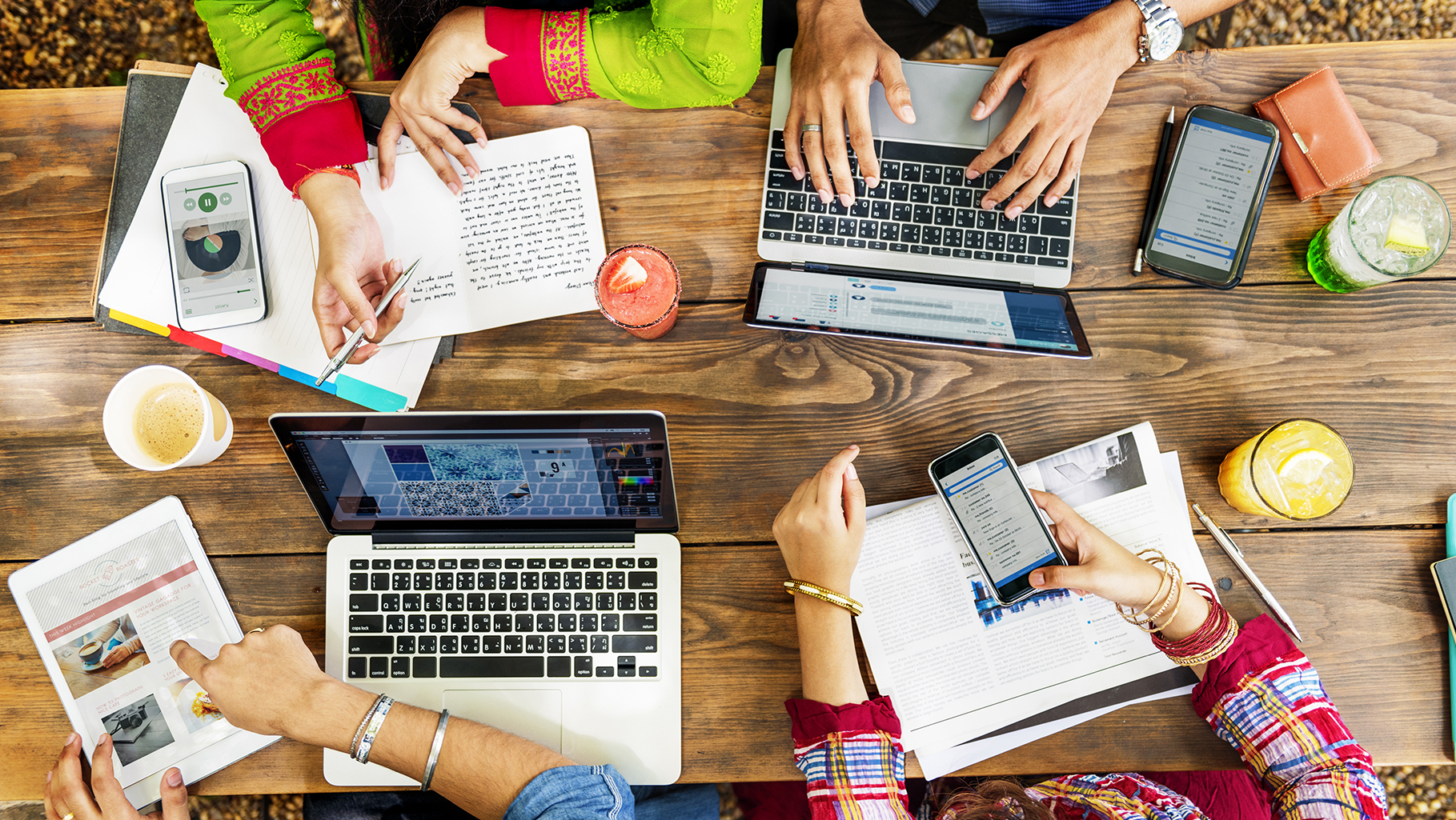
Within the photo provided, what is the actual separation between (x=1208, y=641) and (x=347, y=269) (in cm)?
114

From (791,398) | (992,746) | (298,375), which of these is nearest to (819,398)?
(791,398)

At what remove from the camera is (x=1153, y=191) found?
96cm

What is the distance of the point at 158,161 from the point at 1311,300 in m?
1.55

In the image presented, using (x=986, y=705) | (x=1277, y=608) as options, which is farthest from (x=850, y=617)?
(x=1277, y=608)

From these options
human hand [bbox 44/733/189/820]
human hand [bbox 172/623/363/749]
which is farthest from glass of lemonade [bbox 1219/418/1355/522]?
human hand [bbox 44/733/189/820]

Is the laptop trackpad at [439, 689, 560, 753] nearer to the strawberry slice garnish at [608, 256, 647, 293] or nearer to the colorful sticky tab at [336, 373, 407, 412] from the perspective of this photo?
the colorful sticky tab at [336, 373, 407, 412]

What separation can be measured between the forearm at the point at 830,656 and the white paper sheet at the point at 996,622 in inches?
1.8

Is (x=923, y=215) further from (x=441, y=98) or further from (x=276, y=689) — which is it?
(x=276, y=689)

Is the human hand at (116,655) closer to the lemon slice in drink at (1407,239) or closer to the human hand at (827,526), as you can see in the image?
the human hand at (827,526)

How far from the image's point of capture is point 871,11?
1.34 m

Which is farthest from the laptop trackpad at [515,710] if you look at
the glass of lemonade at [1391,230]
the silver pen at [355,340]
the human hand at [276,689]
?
the glass of lemonade at [1391,230]

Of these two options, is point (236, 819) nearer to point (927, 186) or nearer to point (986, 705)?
point (986, 705)

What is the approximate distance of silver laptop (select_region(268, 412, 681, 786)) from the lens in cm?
91

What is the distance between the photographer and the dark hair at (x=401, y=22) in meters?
0.97
